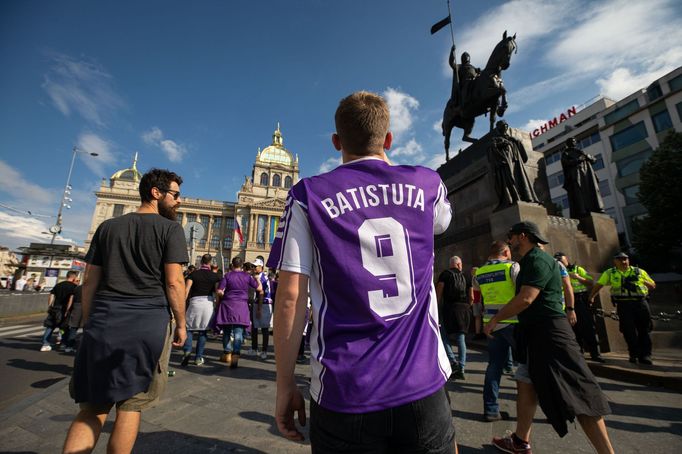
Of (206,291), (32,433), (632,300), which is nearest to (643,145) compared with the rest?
(632,300)

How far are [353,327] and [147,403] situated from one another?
1.75m

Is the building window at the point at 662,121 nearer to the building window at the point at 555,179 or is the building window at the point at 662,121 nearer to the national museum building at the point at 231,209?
the building window at the point at 555,179

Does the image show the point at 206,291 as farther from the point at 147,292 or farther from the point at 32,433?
the point at 147,292

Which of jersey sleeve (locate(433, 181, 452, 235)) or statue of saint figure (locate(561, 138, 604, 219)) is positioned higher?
statue of saint figure (locate(561, 138, 604, 219))

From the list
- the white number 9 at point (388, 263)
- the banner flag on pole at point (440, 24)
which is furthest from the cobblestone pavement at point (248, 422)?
the banner flag on pole at point (440, 24)

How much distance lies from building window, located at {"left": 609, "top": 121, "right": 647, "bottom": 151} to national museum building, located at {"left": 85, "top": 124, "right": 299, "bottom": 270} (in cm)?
4864

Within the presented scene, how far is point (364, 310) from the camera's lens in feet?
3.32

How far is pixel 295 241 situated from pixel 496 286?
3.14 metres

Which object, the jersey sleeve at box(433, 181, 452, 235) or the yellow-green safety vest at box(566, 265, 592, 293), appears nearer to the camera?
the jersey sleeve at box(433, 181, 452, 235)

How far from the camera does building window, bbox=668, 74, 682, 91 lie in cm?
2576

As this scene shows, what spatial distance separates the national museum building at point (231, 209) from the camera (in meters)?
59.9

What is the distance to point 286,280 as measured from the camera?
105 centimetres

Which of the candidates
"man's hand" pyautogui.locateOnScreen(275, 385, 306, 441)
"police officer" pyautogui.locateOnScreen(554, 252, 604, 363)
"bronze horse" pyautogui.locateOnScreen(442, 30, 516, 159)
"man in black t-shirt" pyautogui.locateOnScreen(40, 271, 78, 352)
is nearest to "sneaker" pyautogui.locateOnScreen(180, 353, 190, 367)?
"man in black t-shirt" pyautogui.locateOnScreen(40, 271, 78, 352)

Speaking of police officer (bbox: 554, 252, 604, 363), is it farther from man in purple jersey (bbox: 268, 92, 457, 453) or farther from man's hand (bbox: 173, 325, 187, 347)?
man's hand (bbox: 173, 325, 187, 347)
